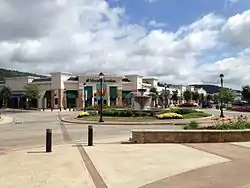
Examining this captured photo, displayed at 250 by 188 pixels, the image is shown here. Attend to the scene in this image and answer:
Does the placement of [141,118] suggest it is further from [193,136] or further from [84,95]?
[84,95]

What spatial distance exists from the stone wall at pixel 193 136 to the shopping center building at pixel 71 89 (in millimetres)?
82191

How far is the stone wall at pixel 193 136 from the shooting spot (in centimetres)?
1694

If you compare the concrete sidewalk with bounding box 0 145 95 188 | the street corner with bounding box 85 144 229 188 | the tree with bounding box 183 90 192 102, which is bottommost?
the concrete sidewalk with bounding box 0 145 95 188

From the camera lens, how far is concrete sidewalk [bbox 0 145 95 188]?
29.6 ft

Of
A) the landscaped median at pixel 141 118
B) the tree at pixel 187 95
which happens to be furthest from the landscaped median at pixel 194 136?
the tree at pixel 187 95

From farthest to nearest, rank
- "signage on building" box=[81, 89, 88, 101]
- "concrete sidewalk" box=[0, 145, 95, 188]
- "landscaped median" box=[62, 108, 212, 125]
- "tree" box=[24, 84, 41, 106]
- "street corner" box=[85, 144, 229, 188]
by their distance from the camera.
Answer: "signage on building" box=[81, 89, 88, 101] < "tree" box=[24, 84, 41, 106] < "landscaped median" box=[62, 108, 212, 125] < "street corner" box=[85, 144, 229, 188] < "concrete sidewalk" box=[0, 145, 95, 188]

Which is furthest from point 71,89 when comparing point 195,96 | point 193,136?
point 193,136

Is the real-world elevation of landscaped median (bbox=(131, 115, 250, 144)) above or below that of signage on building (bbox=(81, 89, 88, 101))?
below

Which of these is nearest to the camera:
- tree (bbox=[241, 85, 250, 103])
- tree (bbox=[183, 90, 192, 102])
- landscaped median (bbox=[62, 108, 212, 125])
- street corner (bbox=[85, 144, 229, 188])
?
street corner (bbox=[85, 144, 229, 188])

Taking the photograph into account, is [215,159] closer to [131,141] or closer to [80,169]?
[80,169]

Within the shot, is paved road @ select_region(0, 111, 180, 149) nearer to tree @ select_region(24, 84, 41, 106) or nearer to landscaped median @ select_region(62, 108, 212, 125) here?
landscaped median @ select_region(62, 108, 212, 125)

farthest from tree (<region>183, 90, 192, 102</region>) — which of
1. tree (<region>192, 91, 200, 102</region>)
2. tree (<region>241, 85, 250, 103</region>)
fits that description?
tree (<region>241, 85, 250, 103</region>)

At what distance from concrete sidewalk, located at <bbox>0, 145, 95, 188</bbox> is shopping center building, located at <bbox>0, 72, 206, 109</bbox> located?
8541 centimetres

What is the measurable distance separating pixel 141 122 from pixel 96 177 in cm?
2595
